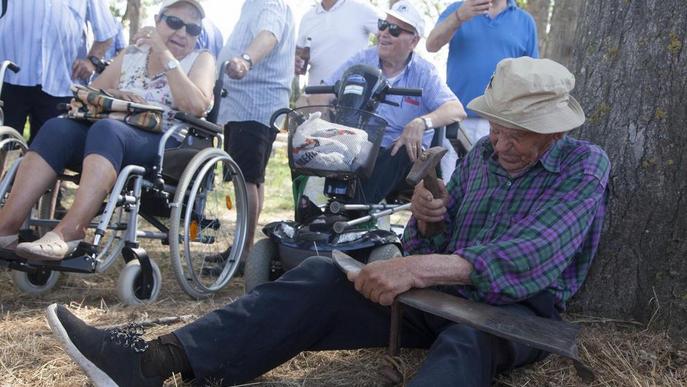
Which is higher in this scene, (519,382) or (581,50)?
(581,50)

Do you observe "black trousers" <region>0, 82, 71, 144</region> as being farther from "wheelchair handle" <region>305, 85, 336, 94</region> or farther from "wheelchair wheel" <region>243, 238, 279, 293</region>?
"wheelchair wheel" <region>243, 238, 279, 293</region>

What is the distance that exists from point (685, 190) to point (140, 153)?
257 centimetres

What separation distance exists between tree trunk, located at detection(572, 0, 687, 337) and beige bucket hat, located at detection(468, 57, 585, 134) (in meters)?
0.55

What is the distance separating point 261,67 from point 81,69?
1.24m

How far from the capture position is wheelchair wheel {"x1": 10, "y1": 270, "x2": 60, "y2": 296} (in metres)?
4.32

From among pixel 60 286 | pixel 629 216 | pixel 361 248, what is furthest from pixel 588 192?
pixel 60 286

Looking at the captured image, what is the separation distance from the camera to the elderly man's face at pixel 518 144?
264 cm

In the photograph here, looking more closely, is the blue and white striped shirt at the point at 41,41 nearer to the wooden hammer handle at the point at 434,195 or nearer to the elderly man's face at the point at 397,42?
the elderly man's face at the point at 397,42

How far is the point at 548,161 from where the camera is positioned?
2656mm

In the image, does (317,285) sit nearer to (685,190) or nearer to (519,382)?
(519,382)

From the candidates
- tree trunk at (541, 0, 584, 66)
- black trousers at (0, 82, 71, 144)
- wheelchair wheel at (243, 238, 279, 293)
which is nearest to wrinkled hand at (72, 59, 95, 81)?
black trousers at (0, 82, 71, 144)

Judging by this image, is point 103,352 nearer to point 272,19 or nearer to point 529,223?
point 529,223

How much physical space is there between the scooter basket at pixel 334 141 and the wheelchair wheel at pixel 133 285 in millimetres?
973

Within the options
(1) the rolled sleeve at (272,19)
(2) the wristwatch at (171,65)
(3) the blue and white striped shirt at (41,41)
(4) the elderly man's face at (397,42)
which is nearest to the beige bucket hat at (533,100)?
(4) the elderly man's face at (397,42)
